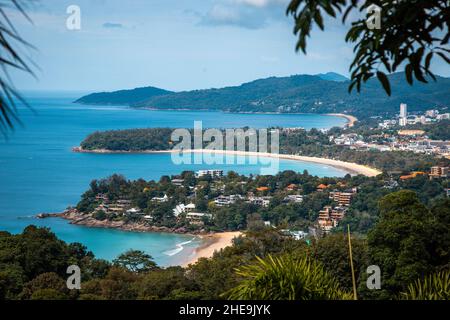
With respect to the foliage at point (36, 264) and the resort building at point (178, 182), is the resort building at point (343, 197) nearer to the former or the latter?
the resort building at point (178, 182)

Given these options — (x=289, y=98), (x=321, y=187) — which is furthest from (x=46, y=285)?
(x=289, y=98)

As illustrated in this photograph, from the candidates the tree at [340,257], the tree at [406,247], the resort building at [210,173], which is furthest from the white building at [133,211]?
the tree at [406,247]

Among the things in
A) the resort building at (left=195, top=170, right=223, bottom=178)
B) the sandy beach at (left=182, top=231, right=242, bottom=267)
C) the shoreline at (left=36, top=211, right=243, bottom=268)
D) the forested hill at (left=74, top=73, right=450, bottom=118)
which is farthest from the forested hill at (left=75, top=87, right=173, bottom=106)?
the sandy beach at (left=182, top=231, right=242, bottom=267)

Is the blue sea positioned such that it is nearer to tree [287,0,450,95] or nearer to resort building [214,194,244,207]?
resort building [214,194,244,207]

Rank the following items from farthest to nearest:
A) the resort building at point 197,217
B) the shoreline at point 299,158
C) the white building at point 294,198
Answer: the shoreline at point 299,158 → the white building at point 294,198 → the resort building at point 197,217

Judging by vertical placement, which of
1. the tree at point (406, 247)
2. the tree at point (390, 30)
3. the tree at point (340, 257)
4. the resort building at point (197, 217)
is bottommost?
the resort building at point (197, 217)

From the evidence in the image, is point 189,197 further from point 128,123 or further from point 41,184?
point 128,123

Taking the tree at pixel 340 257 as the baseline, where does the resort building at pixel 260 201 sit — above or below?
below

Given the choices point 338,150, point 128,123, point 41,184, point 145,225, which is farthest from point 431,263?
point 128,123
